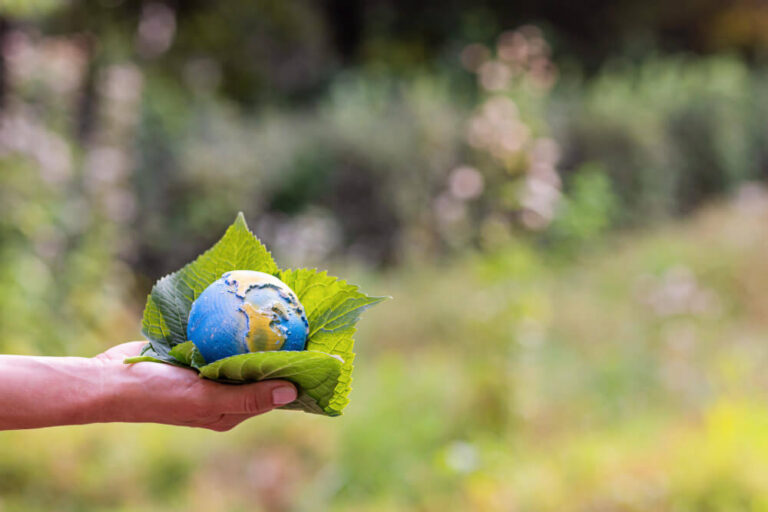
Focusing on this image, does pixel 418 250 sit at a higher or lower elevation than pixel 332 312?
higher

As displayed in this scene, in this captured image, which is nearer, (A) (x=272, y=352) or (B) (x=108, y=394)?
(A) (x=272, y=352)

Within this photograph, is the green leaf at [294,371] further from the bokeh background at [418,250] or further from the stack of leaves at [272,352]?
the bokeh background at [418,250]

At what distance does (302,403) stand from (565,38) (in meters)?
12.6

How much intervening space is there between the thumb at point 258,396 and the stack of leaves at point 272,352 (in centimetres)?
1

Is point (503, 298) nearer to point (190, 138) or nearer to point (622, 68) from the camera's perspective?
point (190, 138)

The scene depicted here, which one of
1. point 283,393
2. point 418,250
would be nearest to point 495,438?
point 283,393

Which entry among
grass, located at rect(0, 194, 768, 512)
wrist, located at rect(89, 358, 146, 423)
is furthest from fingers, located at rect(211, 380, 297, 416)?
grass, located at rect(0, 194, 768, 512)

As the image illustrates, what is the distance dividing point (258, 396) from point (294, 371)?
0.08 meters

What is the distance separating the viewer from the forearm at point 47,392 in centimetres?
129

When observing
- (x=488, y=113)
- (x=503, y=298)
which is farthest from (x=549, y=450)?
(x=488, y=113)

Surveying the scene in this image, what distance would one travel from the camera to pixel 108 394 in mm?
1312

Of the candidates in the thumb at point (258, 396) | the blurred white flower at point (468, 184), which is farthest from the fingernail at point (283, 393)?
the blurred white flower at point (468, 184)

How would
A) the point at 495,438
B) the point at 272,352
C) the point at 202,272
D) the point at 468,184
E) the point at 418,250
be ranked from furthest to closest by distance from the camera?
the point at 418,250 < the point at 468,184 < the point at 495,438 < the point at 202,272 < the point at 272,352

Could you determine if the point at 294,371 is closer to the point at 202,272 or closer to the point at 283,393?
the point at 283,393
